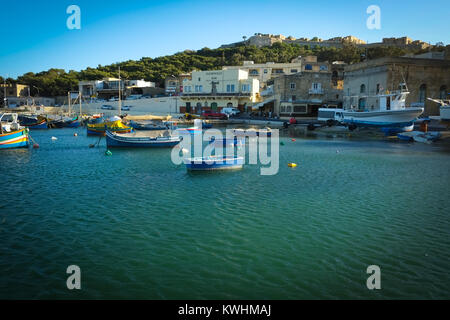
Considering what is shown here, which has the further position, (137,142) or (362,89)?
(362,89)

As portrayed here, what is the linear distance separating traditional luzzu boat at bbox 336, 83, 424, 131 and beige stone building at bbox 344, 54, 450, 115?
2.95m

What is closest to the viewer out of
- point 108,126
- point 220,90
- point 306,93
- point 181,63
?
point 108,126

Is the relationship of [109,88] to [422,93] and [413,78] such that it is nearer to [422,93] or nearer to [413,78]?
[413,78]

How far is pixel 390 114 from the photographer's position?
129ft

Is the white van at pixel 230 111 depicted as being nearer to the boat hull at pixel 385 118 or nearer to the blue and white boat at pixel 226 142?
the boat hull at pixel 385 118

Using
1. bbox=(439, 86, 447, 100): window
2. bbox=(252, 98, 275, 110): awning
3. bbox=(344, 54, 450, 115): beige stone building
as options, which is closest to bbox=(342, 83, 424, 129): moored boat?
bbox=(344, 54, 450, 115): beige stone building

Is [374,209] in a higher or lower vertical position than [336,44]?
lower

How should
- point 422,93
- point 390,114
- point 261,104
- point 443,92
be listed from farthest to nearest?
point 261,104 → point 443,92 → point 422,93 → point 390,114

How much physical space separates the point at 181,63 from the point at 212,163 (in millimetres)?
93915

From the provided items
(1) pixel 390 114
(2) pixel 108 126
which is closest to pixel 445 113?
(1) pixel 390 114
